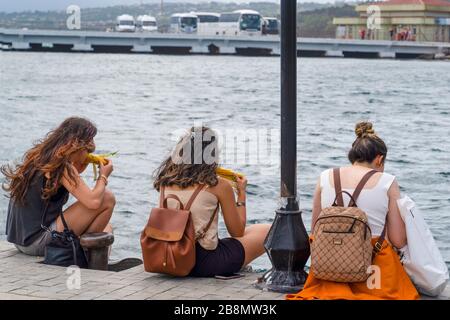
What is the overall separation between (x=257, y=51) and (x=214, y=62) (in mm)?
10080

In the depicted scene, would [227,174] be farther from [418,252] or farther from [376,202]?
[418,252]

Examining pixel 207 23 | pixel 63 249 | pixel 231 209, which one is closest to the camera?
pixel 231 209

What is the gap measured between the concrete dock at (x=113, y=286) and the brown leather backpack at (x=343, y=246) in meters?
0.46

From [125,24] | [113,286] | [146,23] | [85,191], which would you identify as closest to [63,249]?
[85,191]

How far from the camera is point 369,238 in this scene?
621 cm

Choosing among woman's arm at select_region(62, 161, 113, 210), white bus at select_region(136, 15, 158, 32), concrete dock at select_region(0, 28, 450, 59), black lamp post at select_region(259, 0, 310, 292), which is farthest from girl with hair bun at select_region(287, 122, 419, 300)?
white bus at select_region(136, 15, 158, 32)

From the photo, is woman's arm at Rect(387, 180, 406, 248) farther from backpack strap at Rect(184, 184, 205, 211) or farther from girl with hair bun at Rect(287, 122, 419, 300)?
backpack strap at Rect(184, 184, 205, 211)

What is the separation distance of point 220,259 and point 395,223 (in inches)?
50.4

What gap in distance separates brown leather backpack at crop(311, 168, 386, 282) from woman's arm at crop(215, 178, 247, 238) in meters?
0.86

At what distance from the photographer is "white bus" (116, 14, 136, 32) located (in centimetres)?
12381

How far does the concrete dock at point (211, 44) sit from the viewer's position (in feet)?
326

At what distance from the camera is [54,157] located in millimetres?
7207

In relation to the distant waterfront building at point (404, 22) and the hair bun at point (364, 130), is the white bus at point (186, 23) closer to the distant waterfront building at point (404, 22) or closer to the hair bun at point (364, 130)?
the distant waterfront building at point (404, 22)
